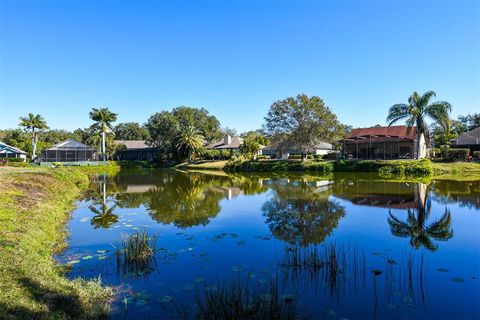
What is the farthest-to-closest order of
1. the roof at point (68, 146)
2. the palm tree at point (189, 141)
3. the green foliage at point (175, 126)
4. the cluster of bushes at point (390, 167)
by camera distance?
the green foliage at point (175, 126), the palm tree at point (189, 141), the roof at point (68, 146), the cluster of bushes at point (390, 167)

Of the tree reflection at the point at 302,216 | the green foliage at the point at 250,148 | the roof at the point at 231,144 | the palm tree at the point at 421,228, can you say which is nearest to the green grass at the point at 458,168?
the tree reflection at the point at 302,216

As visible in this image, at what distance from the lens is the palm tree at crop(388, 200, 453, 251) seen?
37.3 ft

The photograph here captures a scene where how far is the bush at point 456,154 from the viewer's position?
43.3 meters

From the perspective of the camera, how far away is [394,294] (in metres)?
7.18

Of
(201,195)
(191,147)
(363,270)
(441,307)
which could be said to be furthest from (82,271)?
(191,147)

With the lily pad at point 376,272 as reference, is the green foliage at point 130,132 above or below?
above

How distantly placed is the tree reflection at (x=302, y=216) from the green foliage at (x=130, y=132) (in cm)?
8566

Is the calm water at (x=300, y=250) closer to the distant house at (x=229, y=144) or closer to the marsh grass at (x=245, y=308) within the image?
the marsh grass at (x=245, y=308)

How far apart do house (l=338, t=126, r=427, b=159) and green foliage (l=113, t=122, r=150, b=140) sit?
215ft

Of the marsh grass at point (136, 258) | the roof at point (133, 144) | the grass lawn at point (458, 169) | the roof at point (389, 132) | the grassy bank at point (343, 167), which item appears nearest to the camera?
the marsh grass at point (136, 258)

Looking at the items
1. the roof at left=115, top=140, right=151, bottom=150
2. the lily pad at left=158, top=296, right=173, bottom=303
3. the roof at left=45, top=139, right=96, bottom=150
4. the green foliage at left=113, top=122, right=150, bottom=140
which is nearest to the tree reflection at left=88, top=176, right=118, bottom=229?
the lily pad at left=158, top=296, right=173, bottom=303

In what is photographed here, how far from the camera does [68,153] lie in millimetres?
59375

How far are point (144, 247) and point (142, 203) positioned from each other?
11833 mm

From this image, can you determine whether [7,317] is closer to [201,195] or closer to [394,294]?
[394,294]
